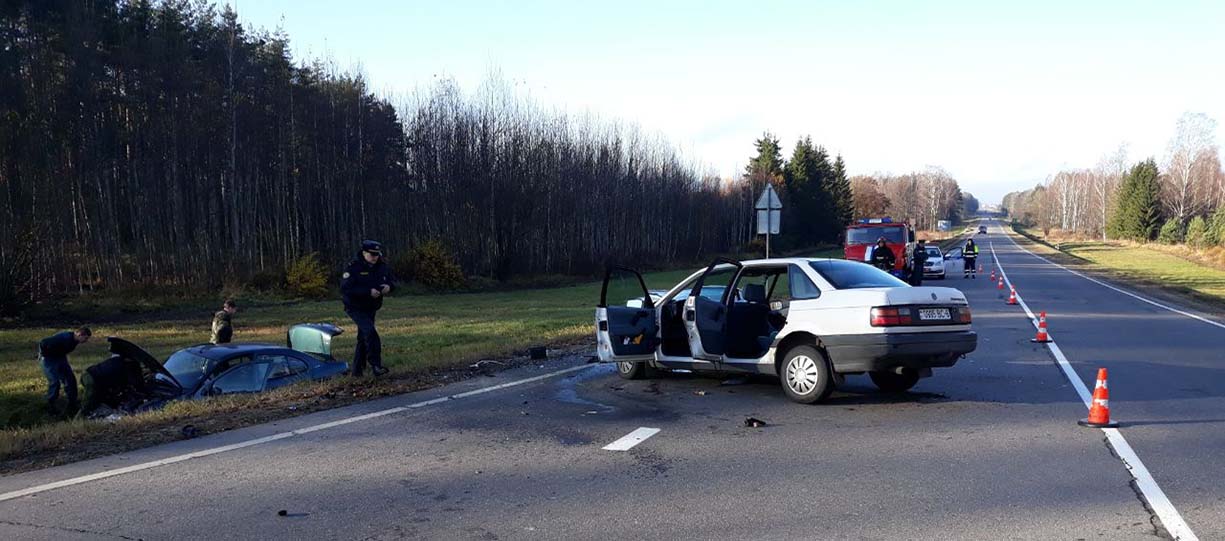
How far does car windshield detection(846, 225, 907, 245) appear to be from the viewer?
31.6m

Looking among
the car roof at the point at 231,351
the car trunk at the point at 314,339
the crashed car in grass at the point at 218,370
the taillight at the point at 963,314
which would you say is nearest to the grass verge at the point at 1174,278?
the taillight at the point at 963,314

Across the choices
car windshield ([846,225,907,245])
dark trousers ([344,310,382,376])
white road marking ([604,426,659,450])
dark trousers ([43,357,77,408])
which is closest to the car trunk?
dark trousers ([344,310,382,376])

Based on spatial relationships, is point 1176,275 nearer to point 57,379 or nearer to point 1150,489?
point 1150,489

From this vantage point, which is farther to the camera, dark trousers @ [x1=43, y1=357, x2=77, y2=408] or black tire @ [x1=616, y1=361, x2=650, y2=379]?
dark trousers @ [x1=43, y1=357, x2=77, y2=408]

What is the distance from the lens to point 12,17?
87.1ft

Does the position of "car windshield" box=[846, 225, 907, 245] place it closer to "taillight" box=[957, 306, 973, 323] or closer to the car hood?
"taillight" box=[957, 306, 973, 323]

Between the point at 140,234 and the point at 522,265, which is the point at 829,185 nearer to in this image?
the point at 522,265

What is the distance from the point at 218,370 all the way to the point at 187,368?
1.74 feet

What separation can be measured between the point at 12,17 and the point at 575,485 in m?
29.2

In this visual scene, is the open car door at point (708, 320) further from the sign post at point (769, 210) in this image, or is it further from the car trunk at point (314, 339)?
the sign post at point (769, 210)

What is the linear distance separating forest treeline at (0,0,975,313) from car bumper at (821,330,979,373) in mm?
22337

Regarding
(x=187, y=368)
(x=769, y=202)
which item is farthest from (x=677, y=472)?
(x=769, y=202)

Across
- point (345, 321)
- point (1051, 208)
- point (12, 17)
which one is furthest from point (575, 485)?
point (1051, 208)

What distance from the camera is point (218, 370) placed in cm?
1141
